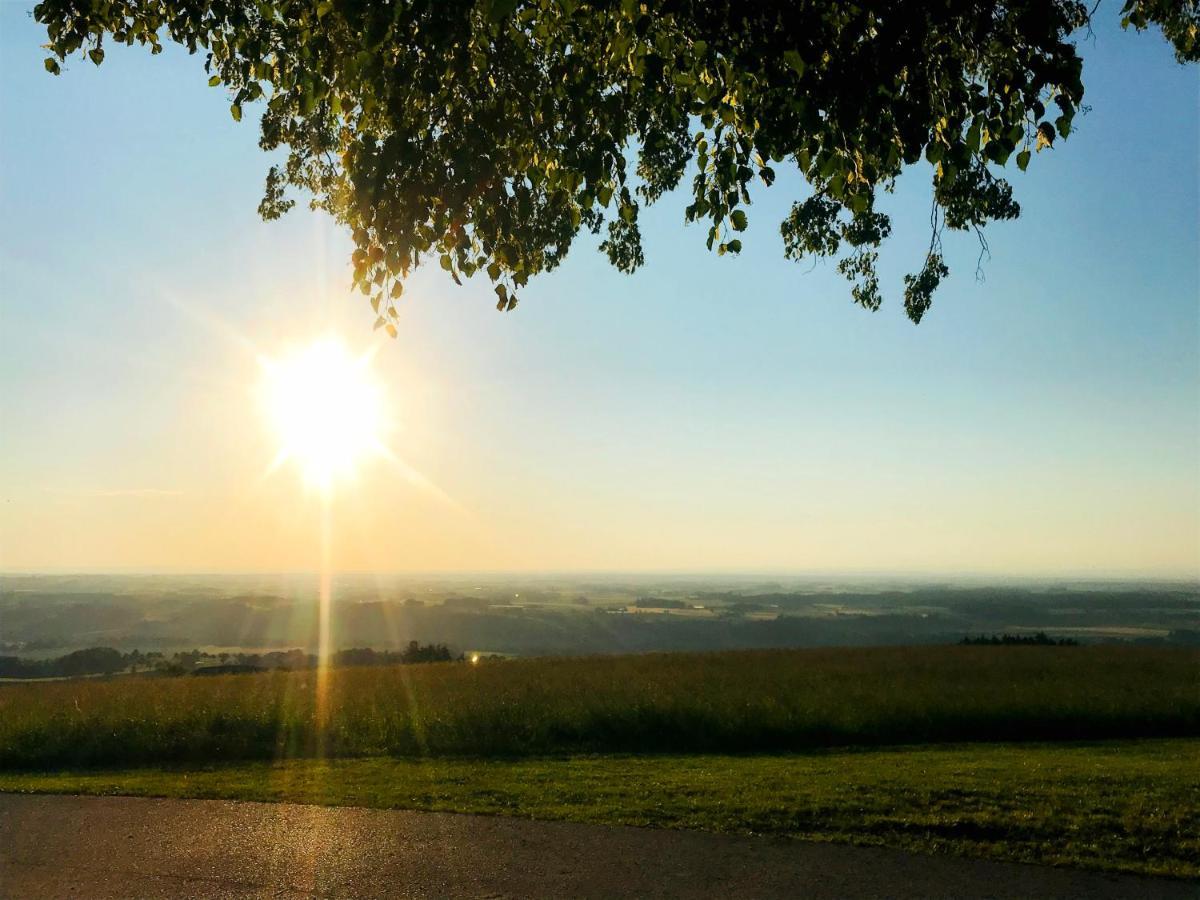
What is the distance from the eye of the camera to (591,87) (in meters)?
9.72

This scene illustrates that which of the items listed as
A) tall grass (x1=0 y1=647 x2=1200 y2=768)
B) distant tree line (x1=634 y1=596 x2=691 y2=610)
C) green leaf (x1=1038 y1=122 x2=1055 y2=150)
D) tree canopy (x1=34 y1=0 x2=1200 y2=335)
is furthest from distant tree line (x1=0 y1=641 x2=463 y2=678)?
distant tree line (x1=634 y1=596 x2=691 y2=610)

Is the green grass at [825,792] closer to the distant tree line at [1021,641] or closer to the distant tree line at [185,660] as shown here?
the distant tree line at [185,660]

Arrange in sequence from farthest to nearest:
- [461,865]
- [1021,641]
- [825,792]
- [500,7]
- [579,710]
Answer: [1021,641] → [579,710] → [825,792] → [461,865] → [500,7]

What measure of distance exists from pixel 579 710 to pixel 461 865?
1178 centimetres

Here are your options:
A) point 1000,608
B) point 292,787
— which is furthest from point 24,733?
point 1000,608

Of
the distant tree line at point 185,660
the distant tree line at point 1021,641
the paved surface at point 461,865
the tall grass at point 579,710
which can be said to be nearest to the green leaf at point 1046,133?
the paved surface at point 461,865

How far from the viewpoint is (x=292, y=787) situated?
40.2 feet

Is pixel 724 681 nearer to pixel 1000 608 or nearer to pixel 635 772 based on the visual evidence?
pixel 635 772

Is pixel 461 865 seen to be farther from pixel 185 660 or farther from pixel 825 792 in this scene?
pixel 185 660

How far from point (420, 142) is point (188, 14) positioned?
9.27 feet

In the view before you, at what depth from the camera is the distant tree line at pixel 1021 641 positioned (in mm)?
38812

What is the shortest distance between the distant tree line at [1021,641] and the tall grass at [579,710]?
1217cm

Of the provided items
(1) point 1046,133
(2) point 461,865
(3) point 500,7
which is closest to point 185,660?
(2) point 461,865

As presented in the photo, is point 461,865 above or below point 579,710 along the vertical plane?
above
